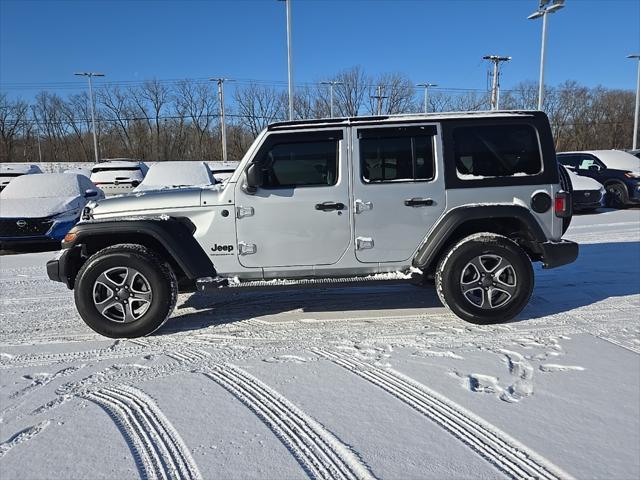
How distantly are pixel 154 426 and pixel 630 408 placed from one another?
286cm

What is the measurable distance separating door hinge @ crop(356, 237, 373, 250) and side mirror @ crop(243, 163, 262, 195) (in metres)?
1.06

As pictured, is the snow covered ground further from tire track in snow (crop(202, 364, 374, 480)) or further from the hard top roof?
the hard top roof

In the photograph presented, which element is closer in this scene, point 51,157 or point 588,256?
point 588,256

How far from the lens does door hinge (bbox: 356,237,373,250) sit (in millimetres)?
4301

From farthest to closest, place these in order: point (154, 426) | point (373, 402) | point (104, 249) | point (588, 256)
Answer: point (588, 256) → point (104, 249) → point (373, 402) → point (154, 426)

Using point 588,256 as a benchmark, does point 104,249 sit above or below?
above

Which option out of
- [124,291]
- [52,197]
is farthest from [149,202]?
[52,197]

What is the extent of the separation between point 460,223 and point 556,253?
0.98 meters

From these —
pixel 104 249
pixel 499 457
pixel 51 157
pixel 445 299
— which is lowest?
pixel 499 457

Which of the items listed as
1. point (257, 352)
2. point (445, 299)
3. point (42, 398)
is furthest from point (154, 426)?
point (445, 299)

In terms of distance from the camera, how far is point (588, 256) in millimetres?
6977

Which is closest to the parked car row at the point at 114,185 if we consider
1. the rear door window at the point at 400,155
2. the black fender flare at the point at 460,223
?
the black fender flare at the point at 460,223

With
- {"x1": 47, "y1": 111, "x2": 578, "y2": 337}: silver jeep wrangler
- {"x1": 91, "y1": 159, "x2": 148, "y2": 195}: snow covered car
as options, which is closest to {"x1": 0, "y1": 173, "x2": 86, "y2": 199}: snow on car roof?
{"x1": 91, "y1": 159, "x2": 148, "y2": 195}: snow covered car

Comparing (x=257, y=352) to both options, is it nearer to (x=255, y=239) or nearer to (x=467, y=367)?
(x=255, y=239)
